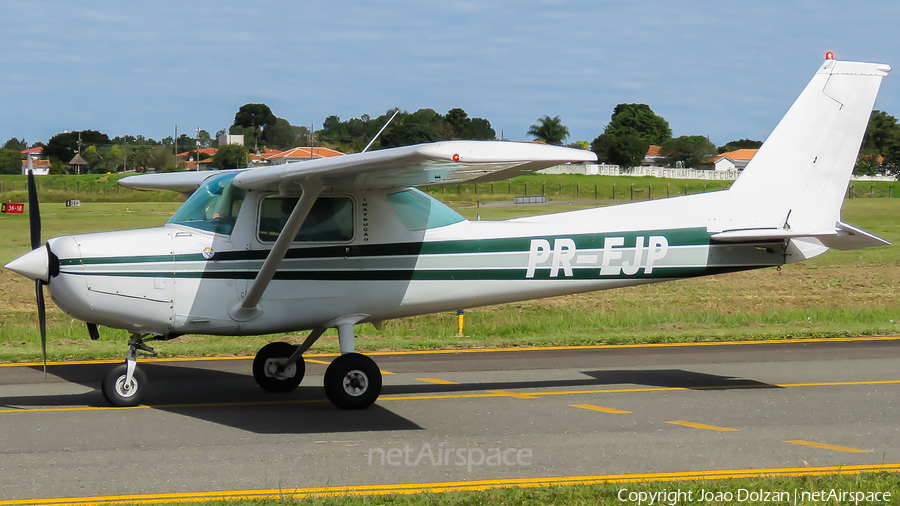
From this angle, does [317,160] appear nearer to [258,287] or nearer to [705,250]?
[258,287]

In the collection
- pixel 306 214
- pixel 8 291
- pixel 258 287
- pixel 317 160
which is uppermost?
pixel 317 160

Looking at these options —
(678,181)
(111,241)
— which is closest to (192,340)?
(111,241)

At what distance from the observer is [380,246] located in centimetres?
917

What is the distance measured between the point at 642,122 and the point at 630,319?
110720 millimetres

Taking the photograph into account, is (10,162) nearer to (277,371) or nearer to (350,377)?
(277,371)

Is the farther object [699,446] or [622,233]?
[622,233]

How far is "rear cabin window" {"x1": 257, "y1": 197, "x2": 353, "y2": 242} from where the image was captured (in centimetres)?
888

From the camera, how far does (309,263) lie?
354 inches

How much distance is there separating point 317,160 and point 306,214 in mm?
527

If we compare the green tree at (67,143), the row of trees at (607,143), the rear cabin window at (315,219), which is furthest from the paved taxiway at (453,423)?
the green tree at (67,143)

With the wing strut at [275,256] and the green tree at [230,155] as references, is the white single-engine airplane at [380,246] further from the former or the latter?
the green tree at [230,155]

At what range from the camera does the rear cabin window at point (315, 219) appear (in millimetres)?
8875

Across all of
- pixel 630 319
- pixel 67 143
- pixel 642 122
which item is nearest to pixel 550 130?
pixel 642 122

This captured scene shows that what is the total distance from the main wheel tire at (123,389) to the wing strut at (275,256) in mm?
1218
